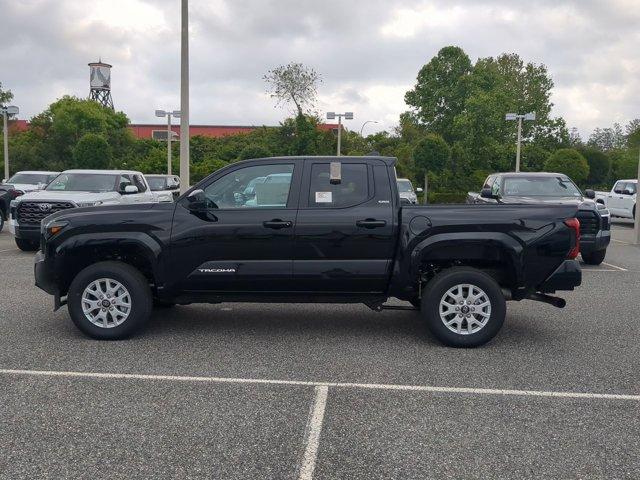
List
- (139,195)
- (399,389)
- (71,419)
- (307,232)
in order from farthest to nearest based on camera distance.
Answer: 1. (139,195)
2. (307,232)
3. (399,389)
4. (71,419)

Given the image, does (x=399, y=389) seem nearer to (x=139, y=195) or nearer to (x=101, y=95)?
(x=139, y=195)

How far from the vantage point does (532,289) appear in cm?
680

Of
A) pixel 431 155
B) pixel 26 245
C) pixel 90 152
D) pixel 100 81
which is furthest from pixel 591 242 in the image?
pixel 100 81

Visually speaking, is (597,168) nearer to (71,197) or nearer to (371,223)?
(71,197)

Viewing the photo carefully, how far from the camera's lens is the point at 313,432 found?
4.44 metres

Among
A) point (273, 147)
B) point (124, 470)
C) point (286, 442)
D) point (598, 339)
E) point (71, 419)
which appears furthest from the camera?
point (273, 147)

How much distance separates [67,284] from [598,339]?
5480 millimetres

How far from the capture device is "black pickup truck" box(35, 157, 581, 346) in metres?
6.59

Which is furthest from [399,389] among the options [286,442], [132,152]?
[132,152]

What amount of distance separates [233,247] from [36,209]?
8.28 metres

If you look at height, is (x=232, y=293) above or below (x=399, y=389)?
above

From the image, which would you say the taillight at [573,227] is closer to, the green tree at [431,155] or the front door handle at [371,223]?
the front door handle at [371,223]

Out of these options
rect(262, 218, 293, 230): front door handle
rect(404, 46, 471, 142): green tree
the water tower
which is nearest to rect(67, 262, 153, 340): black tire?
rect(262, 218, 293, 230): front door handle

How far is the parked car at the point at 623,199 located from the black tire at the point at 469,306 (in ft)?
60.6
